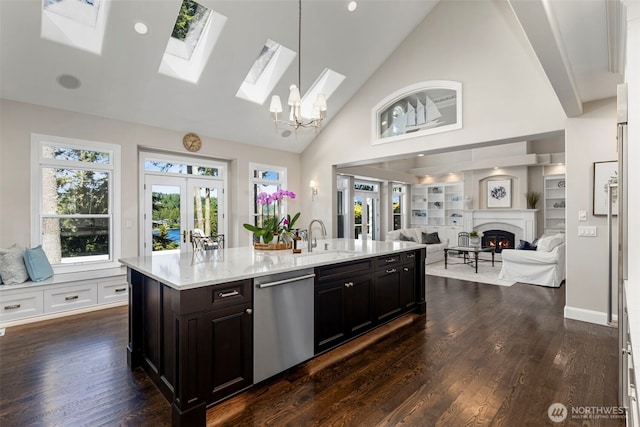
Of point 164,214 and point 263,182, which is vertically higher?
point 263,182

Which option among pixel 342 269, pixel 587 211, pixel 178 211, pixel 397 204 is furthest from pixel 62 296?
pixel 397 204

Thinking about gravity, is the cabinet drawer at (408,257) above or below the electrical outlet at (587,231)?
below

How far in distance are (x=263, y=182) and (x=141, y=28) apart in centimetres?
347

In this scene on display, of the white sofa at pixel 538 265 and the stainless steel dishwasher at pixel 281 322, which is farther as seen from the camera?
the white sofa at pixel 538 265

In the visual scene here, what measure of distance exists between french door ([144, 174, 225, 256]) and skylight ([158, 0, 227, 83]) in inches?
71.4

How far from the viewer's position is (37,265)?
12.5ft

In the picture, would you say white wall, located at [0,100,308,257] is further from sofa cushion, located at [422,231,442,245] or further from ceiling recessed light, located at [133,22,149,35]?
sofa cushion, located at [422,231,442,245]

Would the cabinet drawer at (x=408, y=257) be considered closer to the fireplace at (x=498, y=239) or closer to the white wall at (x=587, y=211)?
the white wall at (x=587, y=211)

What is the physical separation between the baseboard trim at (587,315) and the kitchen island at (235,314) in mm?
2570

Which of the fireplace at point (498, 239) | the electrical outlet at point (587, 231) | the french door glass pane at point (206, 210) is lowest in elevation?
the fireplace at point (498, 239)

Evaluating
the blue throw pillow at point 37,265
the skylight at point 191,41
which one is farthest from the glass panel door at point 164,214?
the skylight at point 191,41

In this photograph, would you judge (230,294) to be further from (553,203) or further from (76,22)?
(553,203)

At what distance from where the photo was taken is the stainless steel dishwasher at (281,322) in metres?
2.24

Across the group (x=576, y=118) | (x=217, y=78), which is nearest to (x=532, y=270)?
(x=576, y=118)
